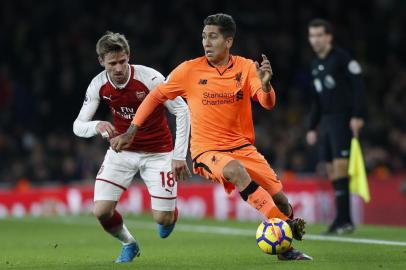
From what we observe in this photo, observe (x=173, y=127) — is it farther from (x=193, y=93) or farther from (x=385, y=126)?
(x=193, y=93)

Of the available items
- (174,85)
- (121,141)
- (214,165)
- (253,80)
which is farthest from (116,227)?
(253,80)

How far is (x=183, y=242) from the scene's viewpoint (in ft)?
40.0

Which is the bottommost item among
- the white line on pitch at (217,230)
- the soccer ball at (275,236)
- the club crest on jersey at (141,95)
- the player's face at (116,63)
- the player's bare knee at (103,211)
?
the white line on pitch at (217,230)

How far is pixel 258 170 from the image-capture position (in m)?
8.80

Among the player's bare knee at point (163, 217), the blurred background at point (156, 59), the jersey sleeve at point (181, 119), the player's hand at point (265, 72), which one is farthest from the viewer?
the blurred background at point (156, 59)

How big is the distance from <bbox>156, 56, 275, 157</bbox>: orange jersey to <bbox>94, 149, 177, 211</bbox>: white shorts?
27.6 inches

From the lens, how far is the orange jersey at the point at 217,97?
891 centimetres

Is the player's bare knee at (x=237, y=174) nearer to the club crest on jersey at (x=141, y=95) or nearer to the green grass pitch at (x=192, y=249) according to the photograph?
the green grass pitch at (x=192, y=249)

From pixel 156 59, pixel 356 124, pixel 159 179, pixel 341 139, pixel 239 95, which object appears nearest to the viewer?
pixel 239 95

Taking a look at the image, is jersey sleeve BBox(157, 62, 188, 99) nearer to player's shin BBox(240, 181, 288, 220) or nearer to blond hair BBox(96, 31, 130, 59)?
blond hair BBox(96, 31, 130, 59)

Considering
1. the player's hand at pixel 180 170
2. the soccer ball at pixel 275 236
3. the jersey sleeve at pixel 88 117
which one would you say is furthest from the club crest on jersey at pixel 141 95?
the soccer ball at pixel 275 236

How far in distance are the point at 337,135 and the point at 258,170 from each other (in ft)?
12.3

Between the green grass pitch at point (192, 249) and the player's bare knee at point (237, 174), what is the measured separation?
66 centimetres

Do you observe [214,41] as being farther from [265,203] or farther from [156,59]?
[156,59]
